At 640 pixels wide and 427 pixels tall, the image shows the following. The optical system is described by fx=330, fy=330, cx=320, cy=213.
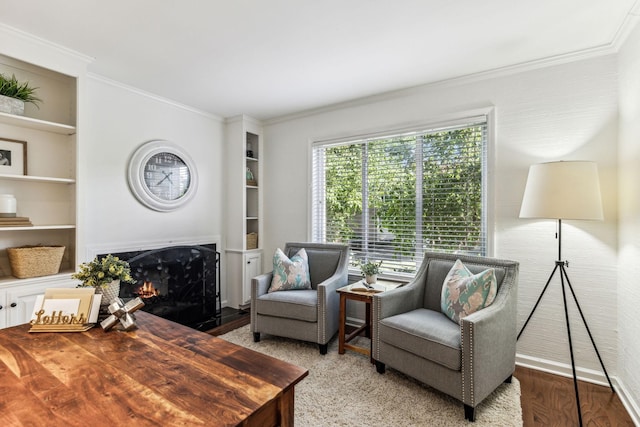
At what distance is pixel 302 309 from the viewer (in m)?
2.89

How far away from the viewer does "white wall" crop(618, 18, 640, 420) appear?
2.04m

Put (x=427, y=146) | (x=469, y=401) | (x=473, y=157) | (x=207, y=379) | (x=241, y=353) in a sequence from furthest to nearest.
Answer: (x=427, y=146) → (x=473, y=157) → (x=469, y=401) → (x=241, y=353) → (x=207, y=379)

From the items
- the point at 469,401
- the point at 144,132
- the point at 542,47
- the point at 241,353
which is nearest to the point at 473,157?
the point at 542,47

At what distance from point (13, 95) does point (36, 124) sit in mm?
220

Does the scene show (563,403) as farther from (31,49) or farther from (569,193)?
(31,49)

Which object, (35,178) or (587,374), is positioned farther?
(587,374)

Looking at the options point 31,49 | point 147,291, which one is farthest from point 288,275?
point 31,49

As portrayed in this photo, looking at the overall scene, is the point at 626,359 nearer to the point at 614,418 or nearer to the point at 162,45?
the point at 614,418

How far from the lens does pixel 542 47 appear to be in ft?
7.93

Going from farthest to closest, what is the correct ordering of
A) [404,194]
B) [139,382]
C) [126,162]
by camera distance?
[404,194], [126,162], [139,382]

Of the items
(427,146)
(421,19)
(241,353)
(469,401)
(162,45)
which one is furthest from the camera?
(427,146)

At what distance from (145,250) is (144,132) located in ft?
3.92

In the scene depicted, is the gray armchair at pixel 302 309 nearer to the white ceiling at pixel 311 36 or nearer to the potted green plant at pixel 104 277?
the potted green plant at pixel 104 277

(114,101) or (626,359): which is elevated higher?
(114,101)
